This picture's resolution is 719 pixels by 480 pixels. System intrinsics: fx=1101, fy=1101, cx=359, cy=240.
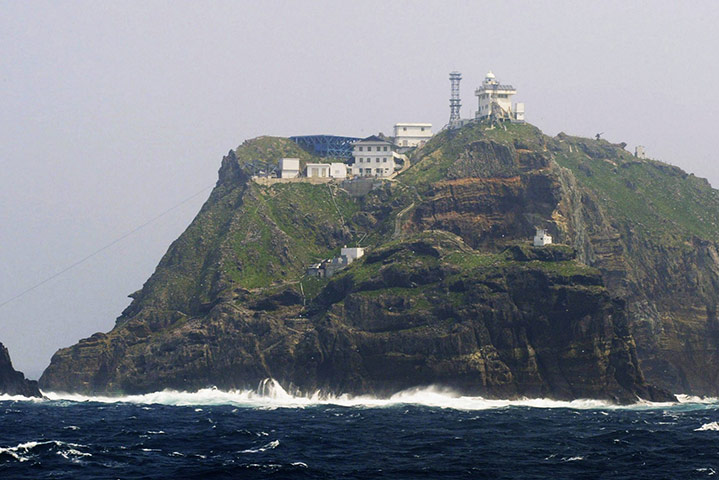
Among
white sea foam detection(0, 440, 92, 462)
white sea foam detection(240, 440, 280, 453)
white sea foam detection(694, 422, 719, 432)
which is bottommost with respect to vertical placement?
white sea foam detection(0, 440, 92, 462)

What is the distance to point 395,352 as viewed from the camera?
650 ft

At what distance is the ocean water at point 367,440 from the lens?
108 meters

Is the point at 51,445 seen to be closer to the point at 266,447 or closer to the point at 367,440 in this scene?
the point at 266,447

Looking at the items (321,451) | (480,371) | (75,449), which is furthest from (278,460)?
(480,371)

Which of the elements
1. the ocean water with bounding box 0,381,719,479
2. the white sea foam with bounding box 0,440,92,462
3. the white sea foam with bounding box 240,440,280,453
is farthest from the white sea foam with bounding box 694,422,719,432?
the white sea foam with bounding box 0,440,92,462

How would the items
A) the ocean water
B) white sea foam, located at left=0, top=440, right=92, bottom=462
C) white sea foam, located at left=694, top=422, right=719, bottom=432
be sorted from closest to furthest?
the ocean water < white sea foam, located at left=0, top=440, right=92, bottom=462 < white sea foam, located at left=694, top=422, right=719, bottom=432

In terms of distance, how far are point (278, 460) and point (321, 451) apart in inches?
352

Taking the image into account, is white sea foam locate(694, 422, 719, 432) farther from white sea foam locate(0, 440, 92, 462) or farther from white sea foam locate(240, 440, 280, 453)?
white sea foam locate(0, 440, 92, 462)

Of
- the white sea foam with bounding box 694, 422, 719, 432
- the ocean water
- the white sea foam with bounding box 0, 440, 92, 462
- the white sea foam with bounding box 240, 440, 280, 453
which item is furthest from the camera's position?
the white sea foam with bounding box 694, 422, 719, 432

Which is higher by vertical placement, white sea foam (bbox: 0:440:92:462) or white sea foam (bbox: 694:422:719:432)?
white sea foam (bbox: 694:422:719:432)

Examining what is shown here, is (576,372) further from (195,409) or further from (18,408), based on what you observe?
(18,408)

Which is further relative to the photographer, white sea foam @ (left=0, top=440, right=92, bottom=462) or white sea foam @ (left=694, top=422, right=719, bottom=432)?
white sea foam @ (left=694, top=422, right=719, bottom=432)

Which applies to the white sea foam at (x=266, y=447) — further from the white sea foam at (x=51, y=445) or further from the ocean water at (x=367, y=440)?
the white sea foam at (x=51, y=445)

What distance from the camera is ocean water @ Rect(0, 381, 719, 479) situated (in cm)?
10775
